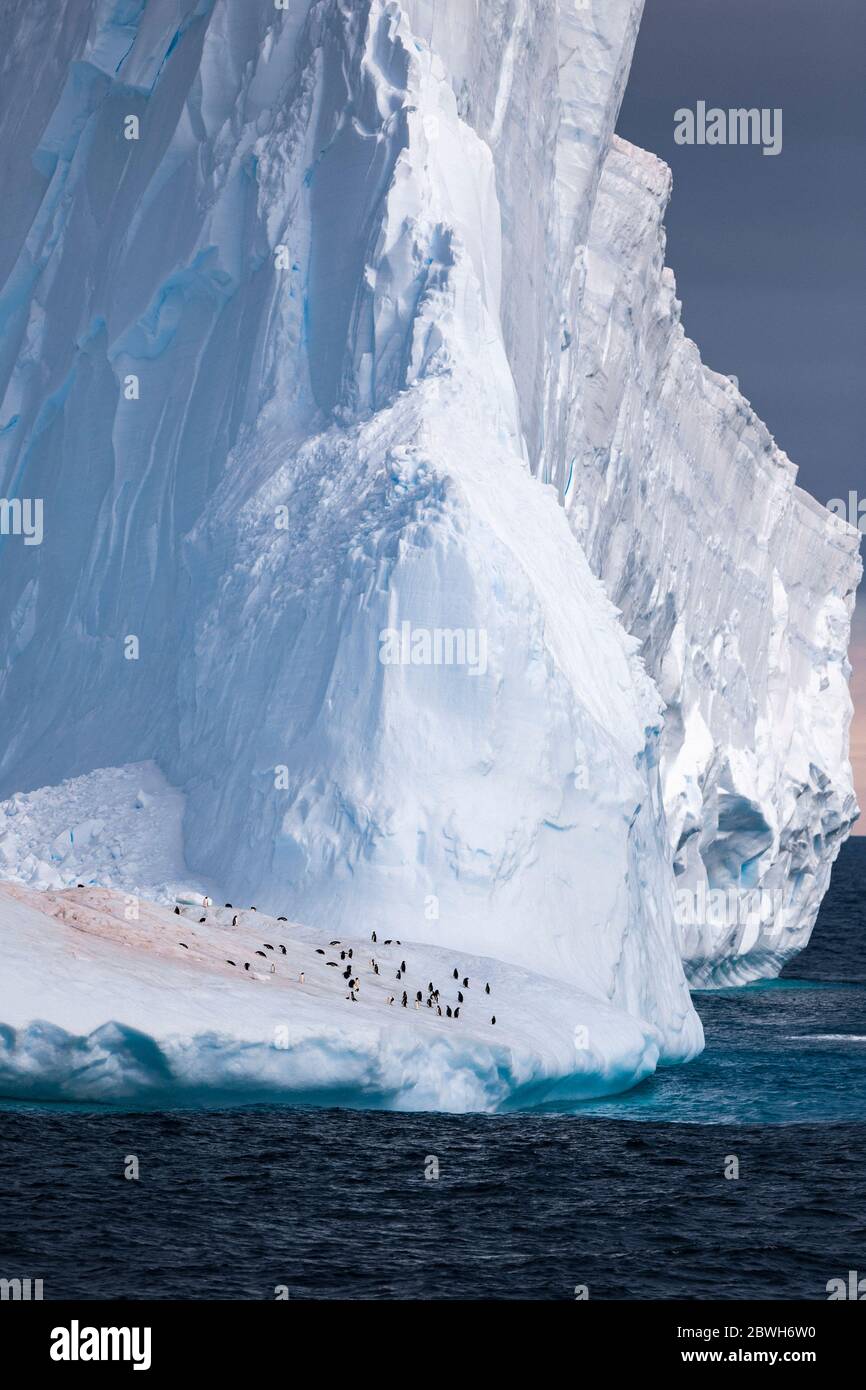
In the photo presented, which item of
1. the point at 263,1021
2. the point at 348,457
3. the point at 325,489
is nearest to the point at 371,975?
the point at 263,1021

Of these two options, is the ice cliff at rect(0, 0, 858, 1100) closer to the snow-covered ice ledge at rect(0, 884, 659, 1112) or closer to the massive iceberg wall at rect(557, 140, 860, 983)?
the massive iceberg wall at rect(557, 140, 860, 983)

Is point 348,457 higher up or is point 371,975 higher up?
point 348,457

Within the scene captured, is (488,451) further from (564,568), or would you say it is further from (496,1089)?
(496,1089)

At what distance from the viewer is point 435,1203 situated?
59.2ft

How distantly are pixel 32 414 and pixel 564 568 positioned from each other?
42.7 ft

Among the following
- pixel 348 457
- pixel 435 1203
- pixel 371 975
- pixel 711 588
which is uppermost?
pixel 711 588

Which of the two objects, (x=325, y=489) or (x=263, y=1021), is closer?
(x=263, y=1021)

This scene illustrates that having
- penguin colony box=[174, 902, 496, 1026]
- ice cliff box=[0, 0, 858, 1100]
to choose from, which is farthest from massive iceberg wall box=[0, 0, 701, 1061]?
penguin colony box=[174, 902, 496, 1026]

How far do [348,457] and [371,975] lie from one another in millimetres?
10393

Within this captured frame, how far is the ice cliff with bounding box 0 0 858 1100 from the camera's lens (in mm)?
28984

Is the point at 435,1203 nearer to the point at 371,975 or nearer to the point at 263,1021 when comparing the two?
the point at 263,1021

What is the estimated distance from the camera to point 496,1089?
22969mm

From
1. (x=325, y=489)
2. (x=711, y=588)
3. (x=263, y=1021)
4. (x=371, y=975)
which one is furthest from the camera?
(x=711, y=588)
